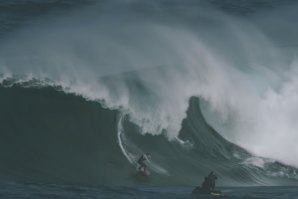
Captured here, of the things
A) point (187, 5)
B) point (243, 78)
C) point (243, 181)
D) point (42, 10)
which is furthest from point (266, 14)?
point (243, 181)

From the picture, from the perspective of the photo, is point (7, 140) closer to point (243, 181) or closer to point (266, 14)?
point (243, 181)

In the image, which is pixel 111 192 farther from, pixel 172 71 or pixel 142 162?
pixel 172 71

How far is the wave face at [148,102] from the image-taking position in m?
29.9

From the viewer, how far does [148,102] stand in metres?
33.4

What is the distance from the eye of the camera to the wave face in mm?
29891

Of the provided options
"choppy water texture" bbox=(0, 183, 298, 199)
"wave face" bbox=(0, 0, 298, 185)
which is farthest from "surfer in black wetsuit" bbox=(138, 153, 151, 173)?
"choppy water texture" bbox=(0, 183, 298, 199)

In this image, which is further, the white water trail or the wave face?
the white water trail

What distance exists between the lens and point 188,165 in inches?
1228

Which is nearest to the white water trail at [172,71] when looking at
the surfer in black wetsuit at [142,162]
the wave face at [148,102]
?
the wave face at [148,102]

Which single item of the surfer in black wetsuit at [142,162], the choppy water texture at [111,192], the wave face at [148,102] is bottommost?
the choppy water texture at [111,192]

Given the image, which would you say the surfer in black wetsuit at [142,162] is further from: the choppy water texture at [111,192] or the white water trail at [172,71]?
the white water trail at [172,71]

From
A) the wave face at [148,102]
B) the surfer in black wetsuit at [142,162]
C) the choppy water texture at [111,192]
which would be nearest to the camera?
the choppy water texture at [111,192]

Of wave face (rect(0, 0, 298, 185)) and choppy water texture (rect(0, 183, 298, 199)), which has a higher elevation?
wave face (rect(0, 0, 298, 185))

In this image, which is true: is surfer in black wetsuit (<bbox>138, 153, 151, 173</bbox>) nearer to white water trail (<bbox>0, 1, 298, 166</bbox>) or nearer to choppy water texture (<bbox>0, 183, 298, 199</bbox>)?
choppy water texture (<bbox>0, 183, 298, 199</bbox>)
